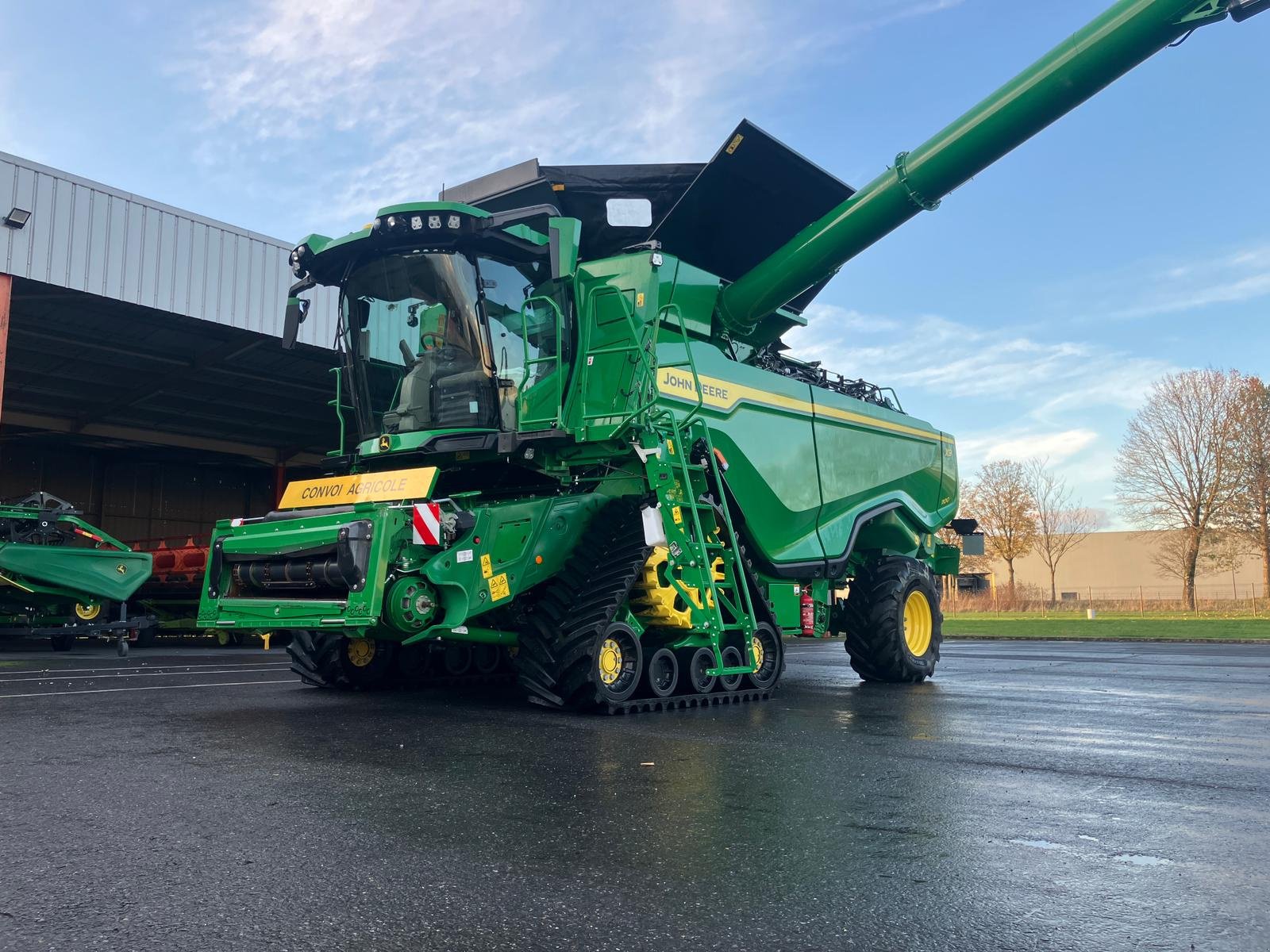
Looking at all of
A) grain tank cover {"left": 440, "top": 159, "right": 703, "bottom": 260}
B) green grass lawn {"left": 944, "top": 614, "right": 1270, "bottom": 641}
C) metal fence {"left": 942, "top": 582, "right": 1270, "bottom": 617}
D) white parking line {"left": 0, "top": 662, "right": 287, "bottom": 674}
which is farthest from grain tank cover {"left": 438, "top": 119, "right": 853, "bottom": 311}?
metal fence {"left": 942, "top": 582, "right": 1270, "bottom": 617}

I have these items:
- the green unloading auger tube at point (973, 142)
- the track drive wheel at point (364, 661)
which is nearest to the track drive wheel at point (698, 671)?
the track drive wheel at point (364, 661)

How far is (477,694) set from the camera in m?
8.72

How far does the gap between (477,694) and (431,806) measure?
456 centimetres

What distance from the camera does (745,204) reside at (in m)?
9.43

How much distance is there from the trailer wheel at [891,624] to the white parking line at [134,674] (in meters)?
7.15

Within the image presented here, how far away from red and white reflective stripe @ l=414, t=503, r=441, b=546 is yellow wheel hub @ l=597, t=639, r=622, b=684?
1.42 meters

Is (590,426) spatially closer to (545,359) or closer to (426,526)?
(545,359)

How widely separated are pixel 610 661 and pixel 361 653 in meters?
2.78

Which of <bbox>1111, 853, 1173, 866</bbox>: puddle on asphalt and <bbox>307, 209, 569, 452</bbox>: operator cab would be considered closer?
<bbox>1111, 853, 1173, 866</bbox>: puddle on asphalt

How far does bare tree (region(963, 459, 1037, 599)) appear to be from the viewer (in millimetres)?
50406

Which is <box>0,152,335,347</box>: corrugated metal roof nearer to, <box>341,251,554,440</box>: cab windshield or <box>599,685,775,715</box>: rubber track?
<box>341,251,554,440</box>: cab windshield

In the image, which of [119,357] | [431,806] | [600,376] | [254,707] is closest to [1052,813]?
[431,806]

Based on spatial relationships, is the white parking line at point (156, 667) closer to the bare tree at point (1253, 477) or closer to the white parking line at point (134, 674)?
the white parking line at point (134, 674)

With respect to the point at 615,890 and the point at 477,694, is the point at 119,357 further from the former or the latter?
the point at 615,890
